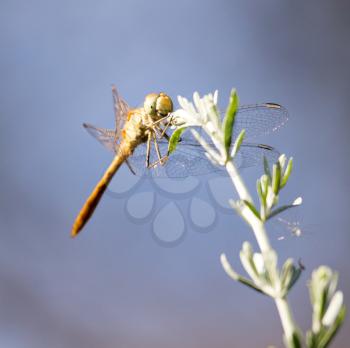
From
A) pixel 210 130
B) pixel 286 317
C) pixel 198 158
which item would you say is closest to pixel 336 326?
pixel 286 317

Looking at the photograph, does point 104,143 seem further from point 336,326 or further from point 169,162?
point 336,326

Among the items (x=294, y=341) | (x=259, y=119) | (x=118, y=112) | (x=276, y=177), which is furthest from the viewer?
(x=118, y=112)

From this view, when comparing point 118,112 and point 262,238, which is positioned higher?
point 118,112

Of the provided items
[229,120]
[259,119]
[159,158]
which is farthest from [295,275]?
[159,158]

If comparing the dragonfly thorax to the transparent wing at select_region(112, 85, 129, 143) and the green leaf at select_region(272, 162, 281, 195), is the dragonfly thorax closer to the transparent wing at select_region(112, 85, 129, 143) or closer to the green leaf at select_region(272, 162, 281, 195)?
the transparent wing at select_region(112, 85, 129, 143)

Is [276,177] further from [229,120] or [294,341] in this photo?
[294,341]

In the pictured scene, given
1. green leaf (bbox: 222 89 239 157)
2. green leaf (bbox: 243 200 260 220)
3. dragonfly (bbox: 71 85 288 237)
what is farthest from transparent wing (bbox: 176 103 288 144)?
green leaf (bbox: 243 200 260 220)
